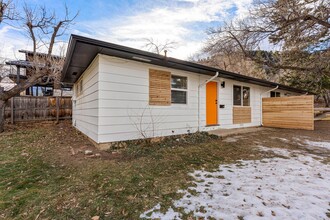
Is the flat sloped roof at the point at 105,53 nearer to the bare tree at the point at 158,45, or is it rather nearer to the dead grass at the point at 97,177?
the dead grass at the point at 97,177

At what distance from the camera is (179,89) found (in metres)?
6.10

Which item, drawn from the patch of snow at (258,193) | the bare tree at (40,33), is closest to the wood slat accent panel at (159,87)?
the patch of snow at (258,193)

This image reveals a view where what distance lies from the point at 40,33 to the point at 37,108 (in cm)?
429

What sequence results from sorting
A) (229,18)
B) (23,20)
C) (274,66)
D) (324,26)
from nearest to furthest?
(324,26) → (23,20) → (229,18) → (274,66)

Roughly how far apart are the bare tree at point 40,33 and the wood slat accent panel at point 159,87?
18.0 feet

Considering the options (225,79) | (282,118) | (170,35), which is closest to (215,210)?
(225,79)

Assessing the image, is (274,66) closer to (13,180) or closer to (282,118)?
(282,118)

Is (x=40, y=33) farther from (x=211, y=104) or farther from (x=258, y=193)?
(x=258, y=193)

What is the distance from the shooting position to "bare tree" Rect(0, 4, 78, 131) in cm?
758

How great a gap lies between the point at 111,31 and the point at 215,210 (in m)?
10.7

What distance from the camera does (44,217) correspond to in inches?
74.0

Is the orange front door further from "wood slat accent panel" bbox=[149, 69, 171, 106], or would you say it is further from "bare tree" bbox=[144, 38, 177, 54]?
"bare tree" bbox=[144, 38, 177, 54]

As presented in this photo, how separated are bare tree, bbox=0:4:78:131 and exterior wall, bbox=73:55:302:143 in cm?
409

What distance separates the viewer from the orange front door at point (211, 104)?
7.10 metres
